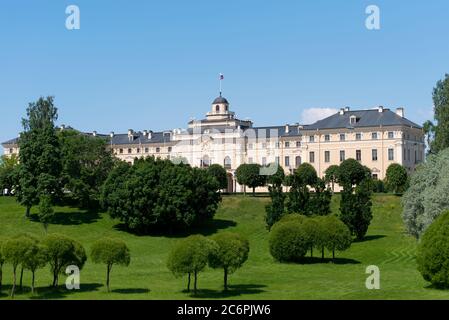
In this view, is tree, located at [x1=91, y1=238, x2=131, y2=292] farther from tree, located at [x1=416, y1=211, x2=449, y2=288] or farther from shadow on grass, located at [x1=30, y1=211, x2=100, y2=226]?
shadow on grass, located at [x1=30, y1=211, x2=100, y2=226]

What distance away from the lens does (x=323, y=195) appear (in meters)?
69.2

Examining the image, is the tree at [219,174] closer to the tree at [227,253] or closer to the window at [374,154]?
the window at [374,154]

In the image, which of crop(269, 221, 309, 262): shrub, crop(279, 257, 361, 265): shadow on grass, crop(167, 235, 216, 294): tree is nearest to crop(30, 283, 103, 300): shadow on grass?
crop(167, 235, 216, 294): tree

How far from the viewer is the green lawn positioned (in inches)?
1623

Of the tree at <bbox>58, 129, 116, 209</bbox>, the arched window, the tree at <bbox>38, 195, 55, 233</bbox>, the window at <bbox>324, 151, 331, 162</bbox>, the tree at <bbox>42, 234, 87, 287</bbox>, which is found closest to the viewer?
the tree at <bbox>42, 234, 87, 287</bbox>

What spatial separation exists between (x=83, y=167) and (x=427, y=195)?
47138 millimetres

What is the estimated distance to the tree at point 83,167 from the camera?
82.1 m

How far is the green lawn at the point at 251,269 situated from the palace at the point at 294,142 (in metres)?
27.5

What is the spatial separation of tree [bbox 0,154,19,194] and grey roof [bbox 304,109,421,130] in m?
47.7

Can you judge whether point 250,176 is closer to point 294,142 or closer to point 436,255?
point 294,142

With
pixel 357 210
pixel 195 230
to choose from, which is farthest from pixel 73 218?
pixel 357 210

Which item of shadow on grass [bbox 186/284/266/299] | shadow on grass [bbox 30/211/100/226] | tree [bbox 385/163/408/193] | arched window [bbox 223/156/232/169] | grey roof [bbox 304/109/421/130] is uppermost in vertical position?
grey roof [bbox 304/109/421/130]

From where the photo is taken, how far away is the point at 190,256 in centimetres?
4059

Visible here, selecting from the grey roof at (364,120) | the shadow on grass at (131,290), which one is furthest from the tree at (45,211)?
the grey roof at (364,120)
